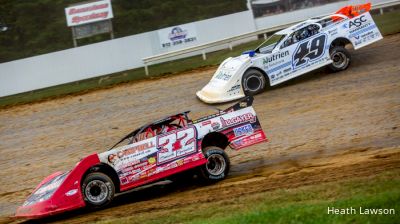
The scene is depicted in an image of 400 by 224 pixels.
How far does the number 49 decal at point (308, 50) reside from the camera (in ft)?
56.0

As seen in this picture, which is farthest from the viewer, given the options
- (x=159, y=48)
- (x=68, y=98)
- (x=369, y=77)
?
(x=159, y=48)

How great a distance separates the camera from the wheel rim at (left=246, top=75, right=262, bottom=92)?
55.9ft

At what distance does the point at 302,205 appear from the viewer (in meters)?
7.68

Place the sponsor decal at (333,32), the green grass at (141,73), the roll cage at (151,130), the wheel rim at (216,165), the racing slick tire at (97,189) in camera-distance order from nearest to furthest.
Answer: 1. the racing slick tire at (97,189)
2. the roll cage at (151,130)
3. the wheel rim at (216,165)
4. the sponsor decal at (333,32)
5. the green grass at (141,73)

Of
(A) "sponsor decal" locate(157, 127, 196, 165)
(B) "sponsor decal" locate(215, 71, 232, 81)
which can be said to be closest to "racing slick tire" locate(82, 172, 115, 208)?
(A) "sponsor decal" locate(157, 127, 196, 165)

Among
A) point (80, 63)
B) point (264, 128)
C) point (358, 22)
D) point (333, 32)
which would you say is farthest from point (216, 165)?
point (80, 63)

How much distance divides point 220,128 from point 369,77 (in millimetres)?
7235

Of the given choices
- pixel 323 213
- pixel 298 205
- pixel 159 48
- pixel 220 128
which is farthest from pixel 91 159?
pixel 159 48

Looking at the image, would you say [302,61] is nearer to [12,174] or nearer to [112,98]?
[112,98]

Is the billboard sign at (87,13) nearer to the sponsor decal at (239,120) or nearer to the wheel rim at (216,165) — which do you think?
the sponsor decal at (239,120)

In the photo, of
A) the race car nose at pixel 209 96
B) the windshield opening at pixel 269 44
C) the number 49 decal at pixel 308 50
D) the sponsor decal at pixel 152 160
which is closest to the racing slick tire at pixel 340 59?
the number 49 decal at pixel 308 50

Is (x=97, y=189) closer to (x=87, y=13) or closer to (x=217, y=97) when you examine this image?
(x=217, y=97)

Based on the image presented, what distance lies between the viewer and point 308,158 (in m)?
11.3

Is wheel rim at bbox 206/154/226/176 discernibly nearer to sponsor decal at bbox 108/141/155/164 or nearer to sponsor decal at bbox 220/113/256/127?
sponsor decal at bbox 220/113/256/127
